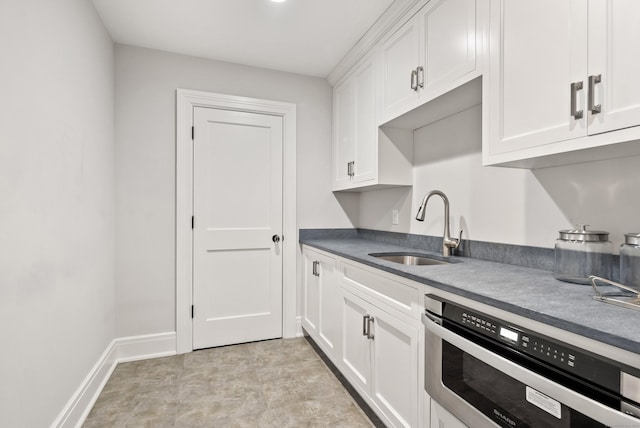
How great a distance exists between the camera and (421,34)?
179 cm

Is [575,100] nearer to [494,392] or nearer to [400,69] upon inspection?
[494,392]

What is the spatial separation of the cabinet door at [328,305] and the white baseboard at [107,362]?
1.27m

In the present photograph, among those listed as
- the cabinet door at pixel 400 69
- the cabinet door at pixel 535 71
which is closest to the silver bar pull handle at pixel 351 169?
the cabinet door at pixel 400 69

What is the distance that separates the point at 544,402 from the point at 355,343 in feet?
3.87

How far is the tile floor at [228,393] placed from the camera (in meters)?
1.82

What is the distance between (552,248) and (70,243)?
238 cm

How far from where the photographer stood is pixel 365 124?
8.11ft

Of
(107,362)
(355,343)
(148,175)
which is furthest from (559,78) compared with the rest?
(107,362)

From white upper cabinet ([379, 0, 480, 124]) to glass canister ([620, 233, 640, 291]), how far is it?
0.86 meters

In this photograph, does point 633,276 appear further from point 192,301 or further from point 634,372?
point 192,301

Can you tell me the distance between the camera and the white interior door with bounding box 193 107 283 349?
9.04 feet

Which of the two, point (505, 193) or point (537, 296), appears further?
point (505, 193)

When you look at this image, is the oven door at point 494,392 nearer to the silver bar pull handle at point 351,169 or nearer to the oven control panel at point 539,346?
the oven control panel at point 539,346

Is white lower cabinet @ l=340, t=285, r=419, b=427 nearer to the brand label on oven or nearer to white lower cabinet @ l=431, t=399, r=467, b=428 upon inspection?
white lower cabinet @ l=431, t=399, r=467, b=428
